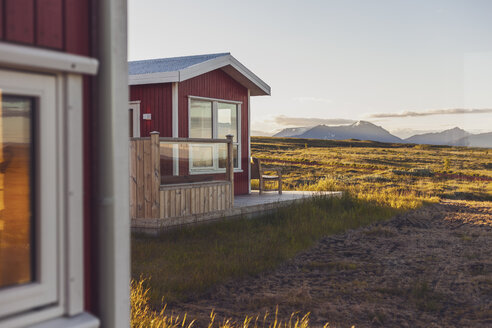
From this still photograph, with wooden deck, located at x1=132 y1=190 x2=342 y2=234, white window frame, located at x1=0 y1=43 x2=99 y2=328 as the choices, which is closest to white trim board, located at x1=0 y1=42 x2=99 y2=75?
white window frame, located at x1=0 y1=43 x2=99 y2=328

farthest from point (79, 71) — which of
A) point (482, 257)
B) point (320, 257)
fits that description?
point (482, 257)

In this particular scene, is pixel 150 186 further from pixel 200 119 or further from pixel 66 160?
pixel 66 160

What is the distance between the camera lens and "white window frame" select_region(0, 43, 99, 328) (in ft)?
7.19

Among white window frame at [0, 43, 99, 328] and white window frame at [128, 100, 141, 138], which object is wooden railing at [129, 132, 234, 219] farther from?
white window frame at [0, 43, 99, 328]

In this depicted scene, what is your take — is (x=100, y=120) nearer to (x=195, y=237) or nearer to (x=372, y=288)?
(x=372, y=288)

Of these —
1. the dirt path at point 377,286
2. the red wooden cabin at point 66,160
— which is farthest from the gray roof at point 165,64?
the red wooden cabin at point 66,160

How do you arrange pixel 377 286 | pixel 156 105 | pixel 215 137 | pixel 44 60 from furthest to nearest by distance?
pixel 215 137
pixel 156 105
pixel 377 286
pixel 44 60

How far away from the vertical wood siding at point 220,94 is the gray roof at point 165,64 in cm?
34

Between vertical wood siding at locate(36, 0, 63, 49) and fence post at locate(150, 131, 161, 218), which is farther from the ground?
vertical wood siding at locate(36, 0, 63, 49)

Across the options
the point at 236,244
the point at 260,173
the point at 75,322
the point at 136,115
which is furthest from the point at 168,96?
the point at 75,322

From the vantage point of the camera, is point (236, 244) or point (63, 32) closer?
point (63, 32)

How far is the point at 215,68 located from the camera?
37.9 feet

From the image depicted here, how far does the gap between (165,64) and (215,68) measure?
1.20 m

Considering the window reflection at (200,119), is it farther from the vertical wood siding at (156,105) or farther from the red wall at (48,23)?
the red wall at (48,23)
